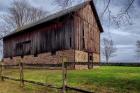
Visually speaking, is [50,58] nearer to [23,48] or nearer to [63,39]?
[63,39]

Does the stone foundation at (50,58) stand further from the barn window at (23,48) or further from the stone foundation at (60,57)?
the barn window at (23,48)

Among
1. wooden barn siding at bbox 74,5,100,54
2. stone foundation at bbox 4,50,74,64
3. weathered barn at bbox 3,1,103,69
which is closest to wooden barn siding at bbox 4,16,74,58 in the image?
weathered barn at bbox 3,1,103,69

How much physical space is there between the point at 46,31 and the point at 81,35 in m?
4.16

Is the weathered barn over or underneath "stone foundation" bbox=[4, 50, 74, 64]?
over

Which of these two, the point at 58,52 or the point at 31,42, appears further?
the point at 31,42

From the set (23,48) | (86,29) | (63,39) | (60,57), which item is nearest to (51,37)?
(63,39)

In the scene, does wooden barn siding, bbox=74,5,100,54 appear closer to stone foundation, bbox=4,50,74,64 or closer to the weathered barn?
the weathered barn

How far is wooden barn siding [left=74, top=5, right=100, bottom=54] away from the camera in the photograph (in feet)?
90.9

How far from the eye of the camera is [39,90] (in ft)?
39.6

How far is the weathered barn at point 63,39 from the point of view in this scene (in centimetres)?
2705

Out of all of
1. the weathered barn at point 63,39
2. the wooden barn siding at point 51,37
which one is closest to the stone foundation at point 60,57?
the weathered barn at point 63,39

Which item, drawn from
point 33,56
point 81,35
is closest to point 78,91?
point 81,35

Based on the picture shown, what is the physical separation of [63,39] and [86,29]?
3.99 meters

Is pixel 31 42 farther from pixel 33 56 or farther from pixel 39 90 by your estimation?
pixel 39 90
